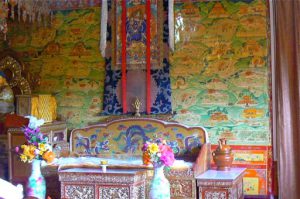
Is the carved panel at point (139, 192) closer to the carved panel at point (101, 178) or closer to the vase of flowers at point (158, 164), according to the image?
the carved panel at point (101, 178)

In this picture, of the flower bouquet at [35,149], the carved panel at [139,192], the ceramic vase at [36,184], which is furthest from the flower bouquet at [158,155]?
the ceramic vase at [36,184]

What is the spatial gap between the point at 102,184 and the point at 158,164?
2.28ft

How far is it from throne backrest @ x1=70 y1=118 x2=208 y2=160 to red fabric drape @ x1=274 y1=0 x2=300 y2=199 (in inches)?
37.4

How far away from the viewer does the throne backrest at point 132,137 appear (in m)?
6.57

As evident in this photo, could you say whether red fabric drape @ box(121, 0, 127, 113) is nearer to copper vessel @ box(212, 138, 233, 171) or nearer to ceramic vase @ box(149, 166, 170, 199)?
copper vessel @ box(212, 138, 233, 171)

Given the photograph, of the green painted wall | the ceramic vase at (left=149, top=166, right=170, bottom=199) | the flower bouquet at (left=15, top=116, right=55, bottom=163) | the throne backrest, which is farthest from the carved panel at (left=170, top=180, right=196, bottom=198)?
the flower bouquet at (left=15, top=116, right=55, bottom=163)

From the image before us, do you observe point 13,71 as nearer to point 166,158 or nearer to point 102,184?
point 102,184


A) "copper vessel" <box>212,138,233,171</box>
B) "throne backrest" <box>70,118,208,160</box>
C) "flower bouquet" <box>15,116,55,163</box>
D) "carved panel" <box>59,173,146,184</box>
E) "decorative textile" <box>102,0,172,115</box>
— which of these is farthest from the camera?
"decorative textile" <box>102,0,172,115</box>

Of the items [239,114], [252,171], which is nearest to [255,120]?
[239,114]

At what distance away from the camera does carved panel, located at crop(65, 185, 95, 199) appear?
221 inches

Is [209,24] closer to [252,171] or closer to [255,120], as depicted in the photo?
[255,120]

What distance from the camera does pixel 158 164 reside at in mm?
5277

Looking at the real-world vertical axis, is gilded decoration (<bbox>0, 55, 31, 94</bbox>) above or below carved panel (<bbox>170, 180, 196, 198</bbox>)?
above

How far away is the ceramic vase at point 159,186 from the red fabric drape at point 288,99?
173 centimetres
